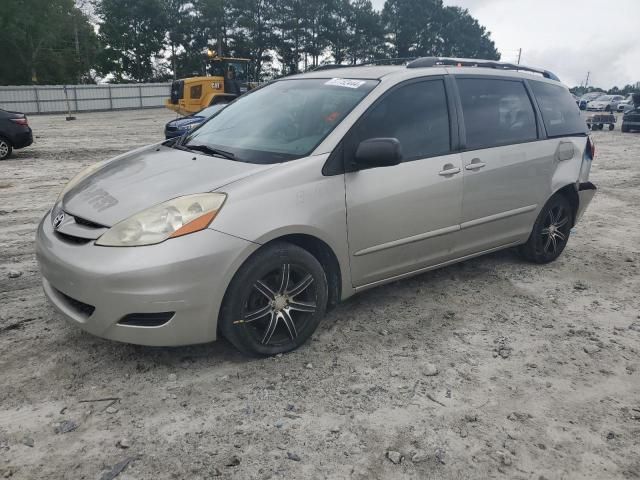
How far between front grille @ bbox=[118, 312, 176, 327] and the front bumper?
0.05 feet

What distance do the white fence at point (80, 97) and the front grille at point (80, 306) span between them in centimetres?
3459

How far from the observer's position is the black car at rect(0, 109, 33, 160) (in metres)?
11.8

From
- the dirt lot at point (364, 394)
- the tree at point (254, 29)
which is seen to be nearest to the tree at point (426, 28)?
the tree at point (254, 29)

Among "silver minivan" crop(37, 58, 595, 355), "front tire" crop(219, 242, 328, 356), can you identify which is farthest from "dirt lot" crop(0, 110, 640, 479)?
"silver minivan" crop(37, 58, 595, 355)

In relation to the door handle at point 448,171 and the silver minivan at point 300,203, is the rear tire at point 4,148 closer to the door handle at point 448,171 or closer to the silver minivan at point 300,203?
the silver minivan at point 300,203

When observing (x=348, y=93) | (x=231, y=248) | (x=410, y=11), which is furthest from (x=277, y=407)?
→ (x=410, y=11)

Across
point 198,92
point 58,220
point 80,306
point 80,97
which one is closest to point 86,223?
point 58,220

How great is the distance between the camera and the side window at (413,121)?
143 inches

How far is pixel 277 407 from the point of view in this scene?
2871 mm

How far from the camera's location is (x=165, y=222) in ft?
9.62

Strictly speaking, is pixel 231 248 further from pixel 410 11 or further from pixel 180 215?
pixel 410 11

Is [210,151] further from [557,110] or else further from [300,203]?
[557,110]

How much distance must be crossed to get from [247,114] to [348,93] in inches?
33.2

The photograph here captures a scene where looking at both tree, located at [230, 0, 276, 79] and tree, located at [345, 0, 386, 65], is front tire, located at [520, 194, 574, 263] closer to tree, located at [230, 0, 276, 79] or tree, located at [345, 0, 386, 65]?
tree, located at [230, 0, 276, 79]
